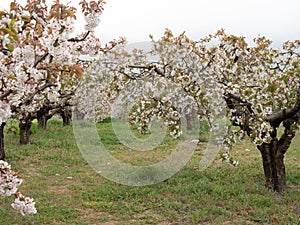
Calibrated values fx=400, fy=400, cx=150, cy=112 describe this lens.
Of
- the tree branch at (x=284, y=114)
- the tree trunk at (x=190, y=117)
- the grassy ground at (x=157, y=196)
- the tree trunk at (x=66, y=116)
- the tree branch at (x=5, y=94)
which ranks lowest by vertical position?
the grassy ground at (x=157, y=196)

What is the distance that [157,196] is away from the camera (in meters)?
7.93

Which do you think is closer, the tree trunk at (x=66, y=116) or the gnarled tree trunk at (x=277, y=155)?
the gnarled tree trunk at (x=277, y=155)

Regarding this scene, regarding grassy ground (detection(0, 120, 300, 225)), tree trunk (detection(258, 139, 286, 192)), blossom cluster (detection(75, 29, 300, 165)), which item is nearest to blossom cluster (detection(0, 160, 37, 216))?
grassy ground (detection(0, 120, 300, 225))

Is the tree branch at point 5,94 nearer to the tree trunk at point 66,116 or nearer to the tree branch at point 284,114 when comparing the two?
the tree branch at point 284,114

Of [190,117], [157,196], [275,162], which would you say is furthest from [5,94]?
[190,117]

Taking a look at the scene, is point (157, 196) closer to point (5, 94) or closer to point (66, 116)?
point (5, 94)

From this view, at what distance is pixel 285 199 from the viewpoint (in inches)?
302

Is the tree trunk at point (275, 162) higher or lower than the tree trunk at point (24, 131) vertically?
lower

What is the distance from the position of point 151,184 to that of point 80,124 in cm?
508

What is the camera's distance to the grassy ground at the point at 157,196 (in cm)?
673

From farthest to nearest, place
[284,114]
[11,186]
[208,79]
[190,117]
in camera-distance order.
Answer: [190,117]
[208,79]
[284,114]
[11,186]

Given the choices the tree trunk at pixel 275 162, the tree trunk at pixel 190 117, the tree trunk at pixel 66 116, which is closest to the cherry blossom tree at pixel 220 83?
the tree trunk at pixel 275 162

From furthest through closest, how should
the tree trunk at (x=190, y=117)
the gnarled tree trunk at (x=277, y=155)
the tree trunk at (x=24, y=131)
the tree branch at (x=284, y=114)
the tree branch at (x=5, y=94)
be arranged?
the tree trunk at (x=24, y=131) → the tree trunk at (x=190, y=117) → the gnarled tree trunk at (x=277, y=155) → the tree branch at (x=284, y=114) → the tree branch at (x=5, y=94)

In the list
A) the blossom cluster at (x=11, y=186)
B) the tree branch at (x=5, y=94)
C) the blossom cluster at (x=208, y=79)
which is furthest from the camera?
the blossom cluster at (x=208, y=79)
